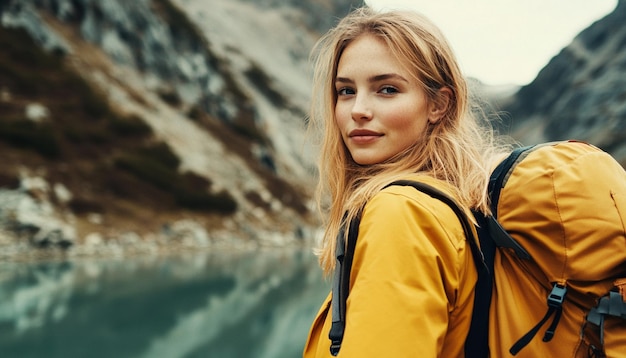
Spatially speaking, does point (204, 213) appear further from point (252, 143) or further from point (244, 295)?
point (244, 295)

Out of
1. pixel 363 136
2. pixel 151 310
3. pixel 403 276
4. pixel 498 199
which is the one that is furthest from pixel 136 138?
pixel 403 276

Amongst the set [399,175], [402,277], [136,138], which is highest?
[136,138]

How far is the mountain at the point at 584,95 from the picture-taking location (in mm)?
57469

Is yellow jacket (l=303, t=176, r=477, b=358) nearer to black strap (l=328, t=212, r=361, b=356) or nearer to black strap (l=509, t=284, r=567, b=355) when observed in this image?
black strap (l=328, t=212, r=361, b=356)

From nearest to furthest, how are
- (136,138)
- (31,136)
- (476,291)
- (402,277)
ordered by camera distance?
1. (402,277)
2. (476,291)
3. (31,136)
4. (136,138)

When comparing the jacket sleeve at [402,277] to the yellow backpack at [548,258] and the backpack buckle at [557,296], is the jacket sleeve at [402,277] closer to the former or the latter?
the yellow backpack at [548,258]

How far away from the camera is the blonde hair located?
1717 millimetres

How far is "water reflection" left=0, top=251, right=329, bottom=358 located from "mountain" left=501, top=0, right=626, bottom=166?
40.1 m

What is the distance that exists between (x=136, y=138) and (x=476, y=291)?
35757mm

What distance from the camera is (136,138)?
115 feet

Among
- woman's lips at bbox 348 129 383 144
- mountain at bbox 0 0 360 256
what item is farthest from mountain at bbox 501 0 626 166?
woman's lips at bbox 348 129 383 144

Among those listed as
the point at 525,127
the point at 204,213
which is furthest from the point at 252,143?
the point at 525,127

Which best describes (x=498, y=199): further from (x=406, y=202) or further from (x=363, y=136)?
(x=363, y=136)

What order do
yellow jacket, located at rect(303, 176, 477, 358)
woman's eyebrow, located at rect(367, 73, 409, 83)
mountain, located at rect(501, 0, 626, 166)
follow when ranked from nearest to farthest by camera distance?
1. yellow jacket, located at rect(303, 176, 477, 358)
2. woman's eyebrow, located at rect(367, 73, 409, 83)
3. mountain, located at rect(501, 0, 626, 166)
